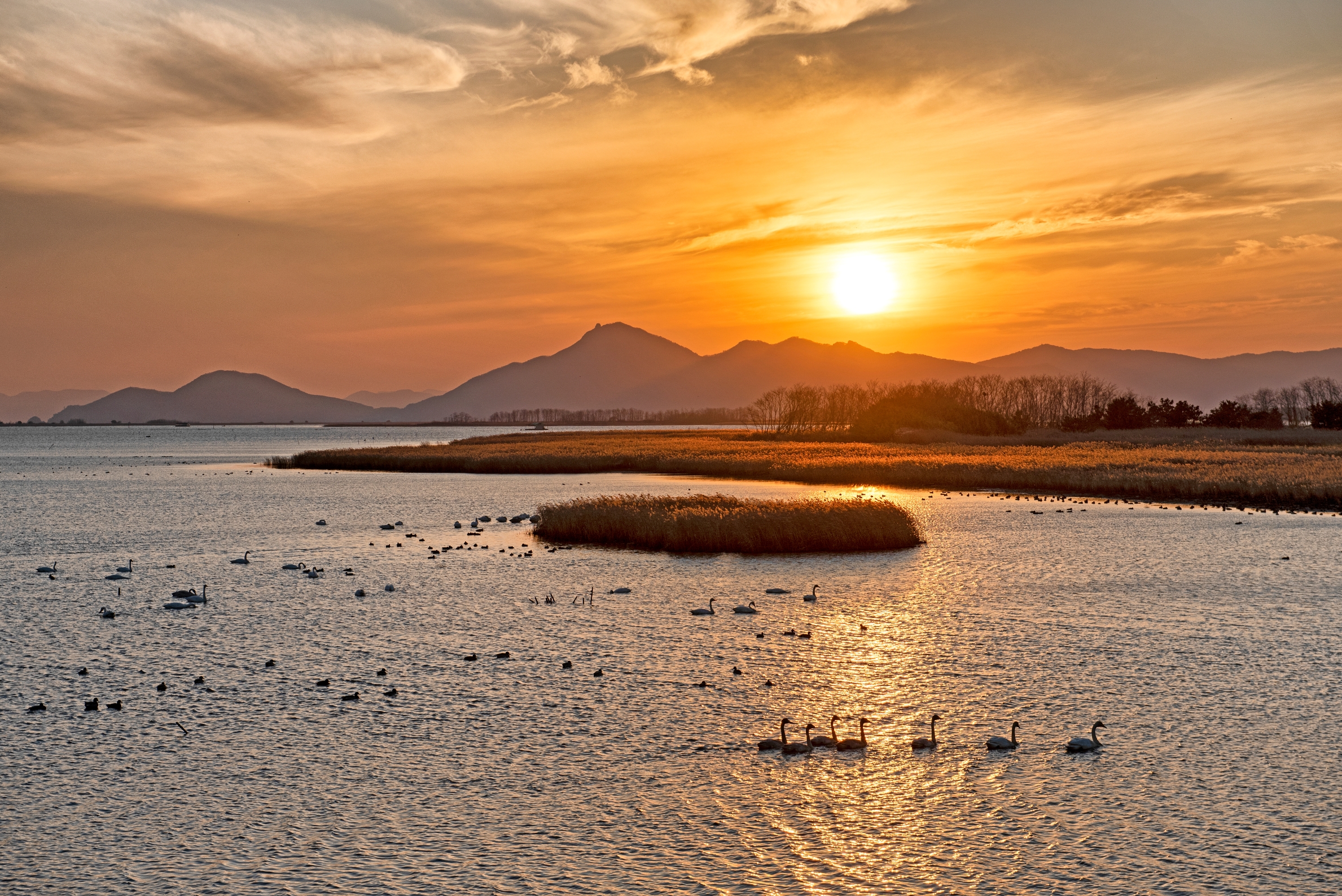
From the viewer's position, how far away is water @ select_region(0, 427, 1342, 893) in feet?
35.0

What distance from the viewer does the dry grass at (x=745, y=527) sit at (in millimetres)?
38594

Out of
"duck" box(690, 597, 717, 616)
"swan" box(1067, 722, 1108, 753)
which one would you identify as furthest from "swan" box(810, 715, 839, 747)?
"duck" box(690, 597, 717, 616)

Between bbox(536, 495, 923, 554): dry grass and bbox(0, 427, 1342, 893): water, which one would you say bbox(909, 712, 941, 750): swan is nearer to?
bbox(0, 427, 1342, 893): water

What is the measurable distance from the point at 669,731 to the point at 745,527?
2415cm

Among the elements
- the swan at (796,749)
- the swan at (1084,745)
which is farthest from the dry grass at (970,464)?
the swan at (796,749)

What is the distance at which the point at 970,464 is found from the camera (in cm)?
8069

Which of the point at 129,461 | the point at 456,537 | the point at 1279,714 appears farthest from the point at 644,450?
the point at 1279,714

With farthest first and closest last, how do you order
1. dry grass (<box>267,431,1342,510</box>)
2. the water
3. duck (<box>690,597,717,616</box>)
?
dry grass (<box>267,431,1342,510</box>)
duck (<box>690,597,717,616</box>)
the water

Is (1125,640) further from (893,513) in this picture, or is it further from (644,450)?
(644,450)

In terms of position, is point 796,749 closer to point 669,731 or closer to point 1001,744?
point 669,731

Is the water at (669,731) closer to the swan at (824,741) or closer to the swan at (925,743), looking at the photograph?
the swan at (925,743)

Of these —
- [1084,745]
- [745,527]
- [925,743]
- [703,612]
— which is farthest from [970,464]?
[925,743]

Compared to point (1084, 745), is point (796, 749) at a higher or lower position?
lower

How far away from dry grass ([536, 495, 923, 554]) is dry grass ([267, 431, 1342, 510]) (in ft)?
98.9
